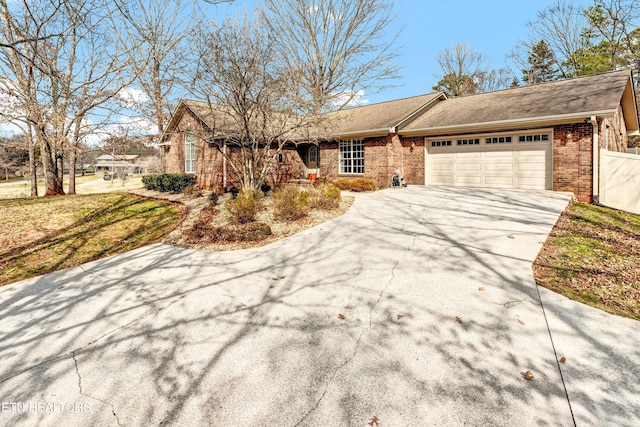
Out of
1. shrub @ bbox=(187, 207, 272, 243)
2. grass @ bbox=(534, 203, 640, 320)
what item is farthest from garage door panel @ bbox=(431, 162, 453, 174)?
shrub @ bbox=(187, 207, 272, 243)

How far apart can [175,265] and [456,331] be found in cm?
510

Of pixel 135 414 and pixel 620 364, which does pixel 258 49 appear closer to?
pixel 135 414

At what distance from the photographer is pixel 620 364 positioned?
9.53ft

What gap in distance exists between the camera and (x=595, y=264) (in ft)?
16.7

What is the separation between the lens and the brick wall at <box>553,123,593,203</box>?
1049 cm

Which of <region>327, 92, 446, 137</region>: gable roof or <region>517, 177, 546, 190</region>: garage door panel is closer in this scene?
<region>517, 177, 546, 190</region>: garage door panel

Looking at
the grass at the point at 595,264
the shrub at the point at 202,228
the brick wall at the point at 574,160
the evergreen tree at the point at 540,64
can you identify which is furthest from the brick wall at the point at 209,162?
the evergreen tree at the point at 540,64

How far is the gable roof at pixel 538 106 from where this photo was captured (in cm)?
1059

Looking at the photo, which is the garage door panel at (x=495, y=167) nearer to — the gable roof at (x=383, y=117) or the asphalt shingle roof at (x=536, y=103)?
the asphalt shingle roof at (x=536, y=103)

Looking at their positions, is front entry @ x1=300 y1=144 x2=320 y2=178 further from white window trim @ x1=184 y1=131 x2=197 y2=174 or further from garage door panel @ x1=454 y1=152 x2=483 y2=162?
garage door panel @ x1=454 y1=152 x2=483 y2=162

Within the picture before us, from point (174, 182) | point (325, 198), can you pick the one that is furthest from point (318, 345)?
point (174, 182)

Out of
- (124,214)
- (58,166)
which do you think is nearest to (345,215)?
(124,214)

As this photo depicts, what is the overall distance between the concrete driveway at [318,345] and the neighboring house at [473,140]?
288 inches

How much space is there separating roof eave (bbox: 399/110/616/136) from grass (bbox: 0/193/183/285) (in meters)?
11.1
